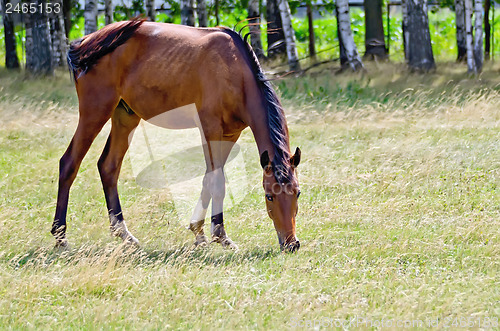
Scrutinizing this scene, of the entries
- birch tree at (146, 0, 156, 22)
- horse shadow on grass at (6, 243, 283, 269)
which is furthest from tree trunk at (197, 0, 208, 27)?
horse shadow on grass at (6, 243, 283, 269)

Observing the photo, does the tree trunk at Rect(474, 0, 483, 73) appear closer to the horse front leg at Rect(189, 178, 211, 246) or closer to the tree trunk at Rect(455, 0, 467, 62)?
the tree trunk at Rect(455, 0, 467, 62)

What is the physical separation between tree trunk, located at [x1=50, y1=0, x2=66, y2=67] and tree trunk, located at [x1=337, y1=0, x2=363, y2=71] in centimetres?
714

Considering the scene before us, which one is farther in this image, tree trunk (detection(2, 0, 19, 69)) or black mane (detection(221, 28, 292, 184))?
tree trunk (detection(2, 0, 19, 69))

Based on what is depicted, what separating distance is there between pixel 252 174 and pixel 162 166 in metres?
1.31

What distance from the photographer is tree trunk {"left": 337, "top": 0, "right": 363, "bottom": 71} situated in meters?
16.8

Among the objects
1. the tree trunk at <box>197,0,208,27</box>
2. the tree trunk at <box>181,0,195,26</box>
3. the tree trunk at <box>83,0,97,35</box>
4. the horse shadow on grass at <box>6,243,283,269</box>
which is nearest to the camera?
the horse shadow on grass at <box>6,243,283,269</box>

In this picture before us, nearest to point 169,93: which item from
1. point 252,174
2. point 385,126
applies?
point 252,174

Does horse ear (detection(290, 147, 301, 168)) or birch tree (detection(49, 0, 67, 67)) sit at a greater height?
birch tree (detection(49, 0, 67, 67))

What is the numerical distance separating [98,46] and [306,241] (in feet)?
9.28

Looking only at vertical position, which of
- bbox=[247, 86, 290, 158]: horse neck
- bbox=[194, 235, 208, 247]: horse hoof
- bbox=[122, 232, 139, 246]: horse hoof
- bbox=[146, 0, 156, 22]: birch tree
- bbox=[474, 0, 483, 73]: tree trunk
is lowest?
bbox=[194, 235, 208, 247]: horse hoof

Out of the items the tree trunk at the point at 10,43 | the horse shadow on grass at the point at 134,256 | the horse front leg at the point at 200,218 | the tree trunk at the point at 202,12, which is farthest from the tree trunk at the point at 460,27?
the horse shadow on grass at the point at 134,256

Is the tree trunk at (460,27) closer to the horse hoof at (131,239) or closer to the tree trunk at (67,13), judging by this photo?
the tree trunk at (67,13)

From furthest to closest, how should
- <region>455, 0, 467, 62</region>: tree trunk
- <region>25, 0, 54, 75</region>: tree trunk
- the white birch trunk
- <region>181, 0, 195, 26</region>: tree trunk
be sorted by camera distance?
<region>455, 0, 467, 62</region>: tree trunk → <region>181, 0, 195, 26</region>: tree trunk → <region>25, 0, 54, 75</region>: tree trunk → the white birch trunk

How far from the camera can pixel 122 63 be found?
7105 millimetres
